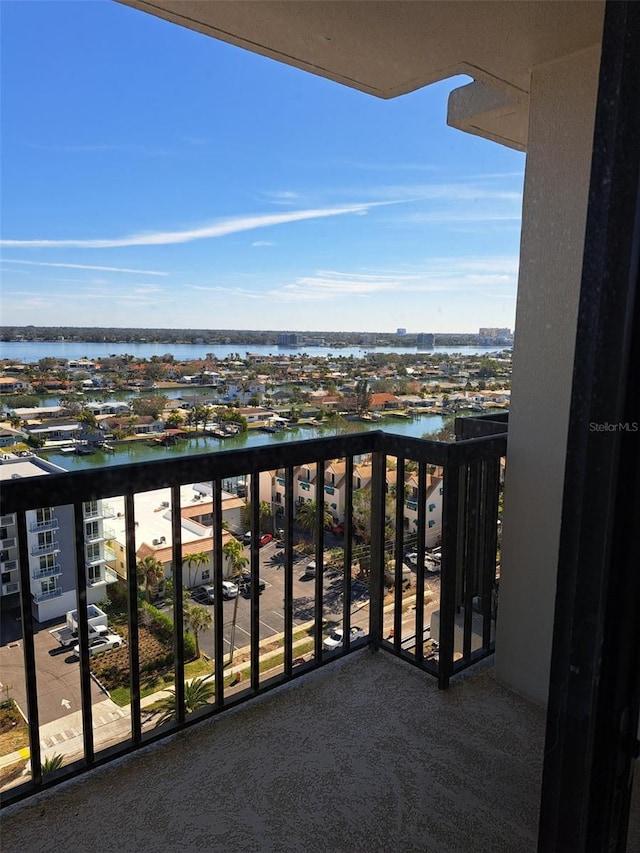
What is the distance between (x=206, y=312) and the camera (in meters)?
4.04

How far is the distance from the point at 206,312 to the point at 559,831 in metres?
3.73

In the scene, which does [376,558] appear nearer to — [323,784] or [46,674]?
[323,784]

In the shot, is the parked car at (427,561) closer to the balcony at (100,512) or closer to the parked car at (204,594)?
the parked car at (204,594)

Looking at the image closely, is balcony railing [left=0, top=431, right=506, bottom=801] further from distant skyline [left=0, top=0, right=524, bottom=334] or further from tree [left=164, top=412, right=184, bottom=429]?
distant skyline [left=0, top=0, right=524, bottom=334]

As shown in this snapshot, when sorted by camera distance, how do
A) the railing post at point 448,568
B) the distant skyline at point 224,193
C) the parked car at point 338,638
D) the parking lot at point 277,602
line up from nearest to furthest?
1. the parking lot at point 277,602
2. the railing post at point 448,568
3. the parked car at point 338,638
4. the distant skyline at point 224,193

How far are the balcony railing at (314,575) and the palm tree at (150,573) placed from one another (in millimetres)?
34

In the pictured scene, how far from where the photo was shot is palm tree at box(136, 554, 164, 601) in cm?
169

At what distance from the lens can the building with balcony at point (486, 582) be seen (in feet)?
2.48

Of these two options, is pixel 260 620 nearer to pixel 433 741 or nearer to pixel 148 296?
pixel 433 741

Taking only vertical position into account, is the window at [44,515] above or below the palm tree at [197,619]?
above

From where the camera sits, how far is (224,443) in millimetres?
1786

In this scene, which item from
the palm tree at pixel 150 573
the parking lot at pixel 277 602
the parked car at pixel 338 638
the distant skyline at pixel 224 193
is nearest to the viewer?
the palm tree at pixel 150 573

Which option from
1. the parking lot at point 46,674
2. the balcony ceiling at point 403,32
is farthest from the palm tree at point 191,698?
the balcony ceiling at point 403,32

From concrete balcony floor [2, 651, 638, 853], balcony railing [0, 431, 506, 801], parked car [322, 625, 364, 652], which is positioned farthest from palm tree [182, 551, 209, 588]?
parked car [322, 625, 364, 652]
